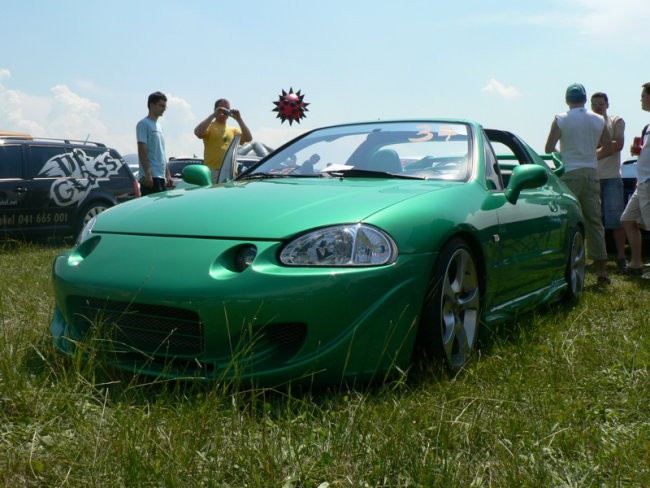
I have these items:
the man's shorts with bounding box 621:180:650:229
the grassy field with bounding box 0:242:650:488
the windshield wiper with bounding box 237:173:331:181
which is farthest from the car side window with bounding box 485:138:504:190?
the man's shorts with bounding box 621:180:650:229

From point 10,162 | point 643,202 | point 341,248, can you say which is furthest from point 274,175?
point 10,162

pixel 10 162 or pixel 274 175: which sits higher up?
pixel 10 162

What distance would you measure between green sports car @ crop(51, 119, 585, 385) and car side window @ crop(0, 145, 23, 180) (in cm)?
664

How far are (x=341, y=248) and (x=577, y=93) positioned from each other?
477 centimetres

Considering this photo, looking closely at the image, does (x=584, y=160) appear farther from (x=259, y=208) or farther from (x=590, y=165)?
(x=259, y=208)

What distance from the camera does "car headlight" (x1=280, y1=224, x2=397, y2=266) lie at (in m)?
3.00

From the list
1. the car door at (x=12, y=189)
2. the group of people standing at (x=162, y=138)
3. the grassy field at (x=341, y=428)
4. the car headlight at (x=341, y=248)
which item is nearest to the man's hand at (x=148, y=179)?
the group of people standing at (x=162, y=138)

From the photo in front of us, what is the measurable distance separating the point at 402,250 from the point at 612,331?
177 cm

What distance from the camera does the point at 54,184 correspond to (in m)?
10.2

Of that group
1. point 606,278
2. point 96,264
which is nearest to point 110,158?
point 606,278

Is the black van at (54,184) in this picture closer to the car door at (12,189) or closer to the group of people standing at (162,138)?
the car door at (12,189)

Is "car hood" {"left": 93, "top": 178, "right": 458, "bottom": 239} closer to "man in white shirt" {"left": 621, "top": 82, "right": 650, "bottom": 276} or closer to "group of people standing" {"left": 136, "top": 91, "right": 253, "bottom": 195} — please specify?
"man in white shirt" {"left": 621, "top": 82, "right": 650, "bottom": 276}

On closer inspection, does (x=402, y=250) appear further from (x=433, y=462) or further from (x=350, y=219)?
(x=433, y=462)

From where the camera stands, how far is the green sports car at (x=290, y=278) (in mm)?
2906
